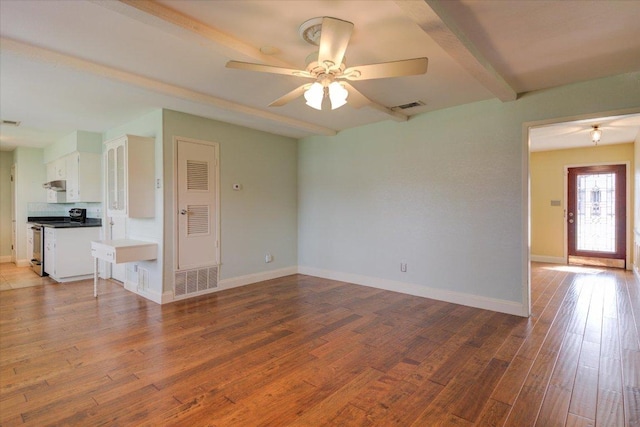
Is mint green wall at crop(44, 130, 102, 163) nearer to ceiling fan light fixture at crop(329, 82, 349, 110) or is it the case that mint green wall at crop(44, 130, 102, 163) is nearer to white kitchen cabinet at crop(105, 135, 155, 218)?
white kitchen cabinet at crop(105, 135, 155, 218)

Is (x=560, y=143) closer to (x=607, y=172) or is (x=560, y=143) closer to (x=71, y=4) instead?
(x=607, y=172)

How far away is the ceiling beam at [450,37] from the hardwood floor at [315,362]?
7.81 ft

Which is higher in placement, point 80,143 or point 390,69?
point 80,143

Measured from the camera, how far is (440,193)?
14.0 feet

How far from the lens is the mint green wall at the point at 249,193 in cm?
432

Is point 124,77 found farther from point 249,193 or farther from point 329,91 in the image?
point 249,193

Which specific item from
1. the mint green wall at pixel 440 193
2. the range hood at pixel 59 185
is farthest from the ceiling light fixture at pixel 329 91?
the range hood at pixel 59 185

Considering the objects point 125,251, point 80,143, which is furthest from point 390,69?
point 80,143

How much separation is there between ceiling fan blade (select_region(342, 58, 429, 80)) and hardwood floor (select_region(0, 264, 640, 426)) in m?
2.13

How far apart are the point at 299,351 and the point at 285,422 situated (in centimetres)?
91

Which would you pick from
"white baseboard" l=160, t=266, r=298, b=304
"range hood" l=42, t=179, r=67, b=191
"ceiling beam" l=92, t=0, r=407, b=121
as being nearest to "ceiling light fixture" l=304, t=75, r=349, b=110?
"ceiling beam" l=92, t=0, r=407, b=121

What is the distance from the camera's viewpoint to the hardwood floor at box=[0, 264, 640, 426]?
6.51 feet

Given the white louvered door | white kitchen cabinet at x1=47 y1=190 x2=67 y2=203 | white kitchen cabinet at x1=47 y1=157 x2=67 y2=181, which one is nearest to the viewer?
the white louvered door

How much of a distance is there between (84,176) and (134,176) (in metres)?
1.96
